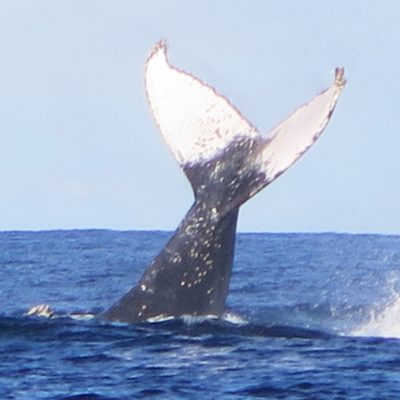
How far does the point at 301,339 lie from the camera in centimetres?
1438

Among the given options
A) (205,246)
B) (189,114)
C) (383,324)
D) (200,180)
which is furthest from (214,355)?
(383,324)

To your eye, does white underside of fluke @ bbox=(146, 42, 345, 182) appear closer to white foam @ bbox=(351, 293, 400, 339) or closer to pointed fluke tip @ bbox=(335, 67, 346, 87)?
pointed fluke tip @ bbox=(335, 67, 346, 87)

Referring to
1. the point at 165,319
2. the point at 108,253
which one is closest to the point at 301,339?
the point at 165,319

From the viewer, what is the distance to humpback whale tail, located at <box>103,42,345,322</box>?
44.5ft

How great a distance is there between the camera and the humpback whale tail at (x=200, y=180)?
534 inches

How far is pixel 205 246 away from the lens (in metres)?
13.6

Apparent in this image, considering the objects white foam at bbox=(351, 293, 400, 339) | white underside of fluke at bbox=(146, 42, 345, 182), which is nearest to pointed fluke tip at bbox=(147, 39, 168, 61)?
white underside of fluke at bbox=(146, 42, 345, 182)

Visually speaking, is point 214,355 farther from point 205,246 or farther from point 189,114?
point 189,114

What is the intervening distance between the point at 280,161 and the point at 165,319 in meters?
1.75

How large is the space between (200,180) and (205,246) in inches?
22.5

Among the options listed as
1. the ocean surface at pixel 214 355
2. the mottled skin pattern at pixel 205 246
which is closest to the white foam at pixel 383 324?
the ocean surface at pixel 214 355

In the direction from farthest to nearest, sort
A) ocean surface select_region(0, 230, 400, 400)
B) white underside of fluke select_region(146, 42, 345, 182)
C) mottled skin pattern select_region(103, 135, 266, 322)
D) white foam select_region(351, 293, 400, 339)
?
1. white foam select_region(351, 293, 400, 339)
2. white underside of fluke select_region(146, 42, 345, 182)
3. mottled skin pattern select_region(103, 135, 266, 322)
4. ocean surface select_region(0, 230, 400, 400)

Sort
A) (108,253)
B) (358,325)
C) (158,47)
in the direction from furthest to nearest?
(108,253)
(358,325)
(158,47)

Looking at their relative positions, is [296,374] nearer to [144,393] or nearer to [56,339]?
[144,393]
